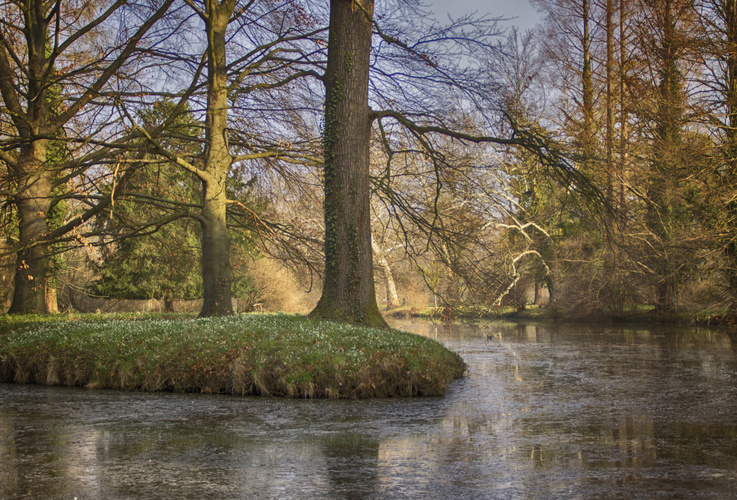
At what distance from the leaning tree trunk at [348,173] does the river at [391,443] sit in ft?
11.0

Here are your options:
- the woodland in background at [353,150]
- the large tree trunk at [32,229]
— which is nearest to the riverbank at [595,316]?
the woodland in background at [353,150]

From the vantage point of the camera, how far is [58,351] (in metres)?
10.5

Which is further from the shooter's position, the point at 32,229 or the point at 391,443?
the point at 32,229

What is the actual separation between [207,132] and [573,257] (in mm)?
19448

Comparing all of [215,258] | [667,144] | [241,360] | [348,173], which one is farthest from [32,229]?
[667,144]

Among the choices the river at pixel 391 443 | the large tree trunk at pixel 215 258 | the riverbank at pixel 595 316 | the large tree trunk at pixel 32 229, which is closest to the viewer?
the river at pixel 391 443

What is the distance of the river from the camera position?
454 cm

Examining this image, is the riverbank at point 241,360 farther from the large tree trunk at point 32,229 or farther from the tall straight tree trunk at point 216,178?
the large tree trunk at point 32,229

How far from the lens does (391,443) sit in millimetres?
6059

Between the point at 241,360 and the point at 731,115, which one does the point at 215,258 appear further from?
the point at 731,115

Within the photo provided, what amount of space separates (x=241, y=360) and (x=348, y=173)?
5.10m

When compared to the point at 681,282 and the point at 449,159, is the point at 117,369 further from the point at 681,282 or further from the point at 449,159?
the point at 681,282

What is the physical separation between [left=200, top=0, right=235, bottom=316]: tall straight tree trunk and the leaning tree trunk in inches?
128

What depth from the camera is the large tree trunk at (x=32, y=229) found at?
53.4 ft
